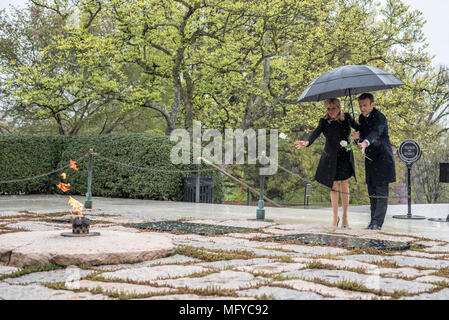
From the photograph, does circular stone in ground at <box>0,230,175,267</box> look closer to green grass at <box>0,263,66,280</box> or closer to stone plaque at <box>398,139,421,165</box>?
green grass at <box>0,263,66,280</box>

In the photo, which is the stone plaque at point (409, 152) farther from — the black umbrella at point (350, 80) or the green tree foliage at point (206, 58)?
the green tree foliage at point (206, 58)

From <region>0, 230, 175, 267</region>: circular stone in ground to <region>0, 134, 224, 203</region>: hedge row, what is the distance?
939cm

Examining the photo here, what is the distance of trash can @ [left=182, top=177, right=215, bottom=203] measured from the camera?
14.3m

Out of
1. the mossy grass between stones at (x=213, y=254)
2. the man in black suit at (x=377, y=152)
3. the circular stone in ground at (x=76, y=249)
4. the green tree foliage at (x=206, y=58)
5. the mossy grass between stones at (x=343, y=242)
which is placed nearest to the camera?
the circular stone in ground at (x=76, y=249)

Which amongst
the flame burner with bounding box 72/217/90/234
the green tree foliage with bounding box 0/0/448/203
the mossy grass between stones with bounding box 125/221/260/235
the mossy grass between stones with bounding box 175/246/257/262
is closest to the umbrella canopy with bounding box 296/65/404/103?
the mossy grass between stones with bounding box 125/221/260/235

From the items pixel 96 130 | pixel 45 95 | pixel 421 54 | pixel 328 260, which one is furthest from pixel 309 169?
pixel 328 260

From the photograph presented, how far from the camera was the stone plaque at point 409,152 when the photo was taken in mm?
10969

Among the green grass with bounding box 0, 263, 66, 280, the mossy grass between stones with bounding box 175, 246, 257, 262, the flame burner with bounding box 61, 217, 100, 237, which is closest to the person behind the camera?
the green grass with bounding box 0, 263, 66, 280

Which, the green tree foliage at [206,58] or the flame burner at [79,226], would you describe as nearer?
the flame burner at [79,226]

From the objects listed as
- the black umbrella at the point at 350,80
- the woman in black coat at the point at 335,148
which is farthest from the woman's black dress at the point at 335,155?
the black umbrella at the point at 350,80

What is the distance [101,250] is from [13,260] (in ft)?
2.31

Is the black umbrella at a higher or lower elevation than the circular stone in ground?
higher

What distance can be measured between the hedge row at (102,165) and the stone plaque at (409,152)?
18.6ft

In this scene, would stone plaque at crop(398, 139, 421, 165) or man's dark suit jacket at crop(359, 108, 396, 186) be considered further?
stone plaque at crop(398, 139, 421, 165)
